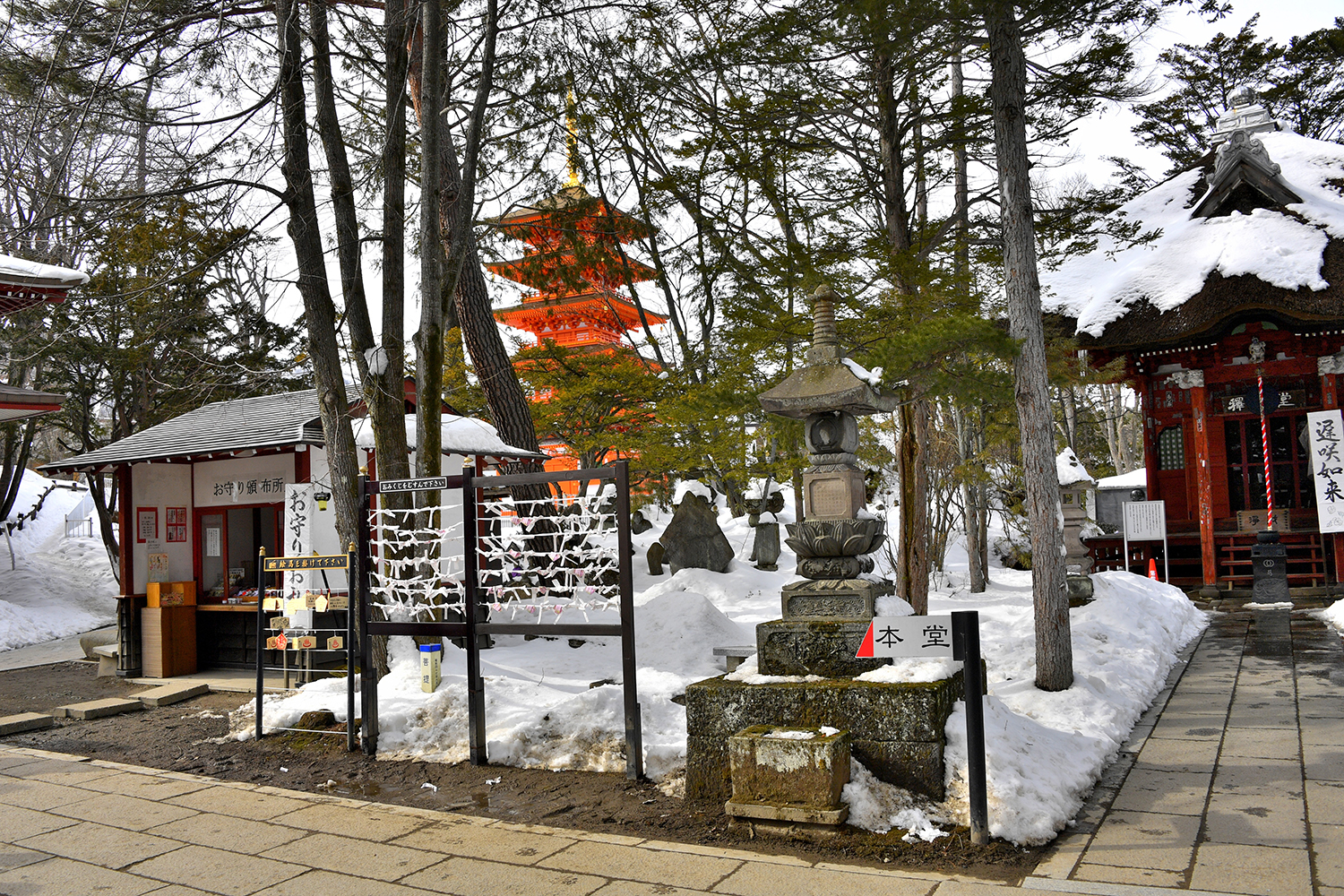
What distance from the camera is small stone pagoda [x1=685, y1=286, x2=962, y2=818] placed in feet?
16.3

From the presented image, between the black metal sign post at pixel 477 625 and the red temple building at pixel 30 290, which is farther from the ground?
the red temple building at pixel 30 290

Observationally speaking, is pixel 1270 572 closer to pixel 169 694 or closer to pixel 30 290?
pixel 169 694

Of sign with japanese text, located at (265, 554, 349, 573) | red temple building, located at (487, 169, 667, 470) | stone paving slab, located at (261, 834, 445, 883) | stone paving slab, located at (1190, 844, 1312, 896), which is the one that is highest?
red temple building, located at (487, 169, 667, 470)

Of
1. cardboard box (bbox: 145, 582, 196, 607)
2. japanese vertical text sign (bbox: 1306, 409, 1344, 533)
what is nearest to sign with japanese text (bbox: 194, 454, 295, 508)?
cardboard box (bbox: 145, 582, 196, 607)

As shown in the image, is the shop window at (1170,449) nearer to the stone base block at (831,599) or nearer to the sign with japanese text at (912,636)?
the stone base block at (831,599)

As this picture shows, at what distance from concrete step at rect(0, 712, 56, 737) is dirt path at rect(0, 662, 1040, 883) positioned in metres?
0.09

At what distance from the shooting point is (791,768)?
477 centimetres

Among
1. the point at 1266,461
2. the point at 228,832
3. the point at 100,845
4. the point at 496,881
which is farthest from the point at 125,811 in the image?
the point at 1266,461

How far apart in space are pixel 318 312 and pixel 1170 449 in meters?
14.7

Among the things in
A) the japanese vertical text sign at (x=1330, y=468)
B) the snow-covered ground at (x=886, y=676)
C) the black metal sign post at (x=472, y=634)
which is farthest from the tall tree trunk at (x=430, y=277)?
the japanese vertical text sign at (x=1330, y=468)

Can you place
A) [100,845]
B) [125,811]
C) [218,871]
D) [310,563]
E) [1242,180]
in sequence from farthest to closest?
[1242,180] → [310,563] → [125,811] → [100,845] → [218,871]

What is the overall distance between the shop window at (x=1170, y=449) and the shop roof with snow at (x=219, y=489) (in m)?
11.6

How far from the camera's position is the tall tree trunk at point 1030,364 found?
735 cm

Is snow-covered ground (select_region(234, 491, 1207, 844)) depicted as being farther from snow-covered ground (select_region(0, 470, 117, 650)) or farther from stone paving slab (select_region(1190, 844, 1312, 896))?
snow-covered ground (select_region(0, 470, 117, 650))
